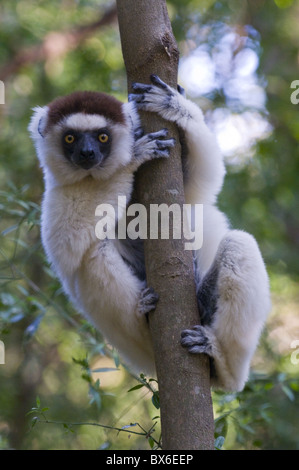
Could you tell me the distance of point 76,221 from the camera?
3.36 metres

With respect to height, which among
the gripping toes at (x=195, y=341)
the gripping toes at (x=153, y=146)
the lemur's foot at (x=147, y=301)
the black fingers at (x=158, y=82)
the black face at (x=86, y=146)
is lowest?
the gripping toes at (x=195, y=341)

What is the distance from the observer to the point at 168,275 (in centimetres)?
282

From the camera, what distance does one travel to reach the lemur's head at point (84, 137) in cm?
347

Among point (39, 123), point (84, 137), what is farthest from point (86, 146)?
point (39, 123)

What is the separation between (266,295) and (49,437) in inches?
189

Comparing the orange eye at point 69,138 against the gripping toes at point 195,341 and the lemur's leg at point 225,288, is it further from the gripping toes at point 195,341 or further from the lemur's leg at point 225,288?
the gripping toes at point 195,341

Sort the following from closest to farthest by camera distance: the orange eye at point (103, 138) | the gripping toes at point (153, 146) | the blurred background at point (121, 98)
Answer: the gripping toes at point (153, 146) < the orange eye at point (103, 138) < the blurred background at point (121, 98)

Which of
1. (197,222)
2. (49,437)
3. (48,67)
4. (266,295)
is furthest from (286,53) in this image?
(49,437)

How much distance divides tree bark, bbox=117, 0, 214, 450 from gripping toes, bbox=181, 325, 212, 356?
29mm

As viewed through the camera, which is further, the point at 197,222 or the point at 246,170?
the point at 246,170

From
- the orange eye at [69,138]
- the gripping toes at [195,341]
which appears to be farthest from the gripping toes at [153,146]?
the gripping toes at [195,341]

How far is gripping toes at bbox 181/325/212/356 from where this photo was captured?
2703 mm

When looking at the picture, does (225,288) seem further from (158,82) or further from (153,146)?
(158,82)
